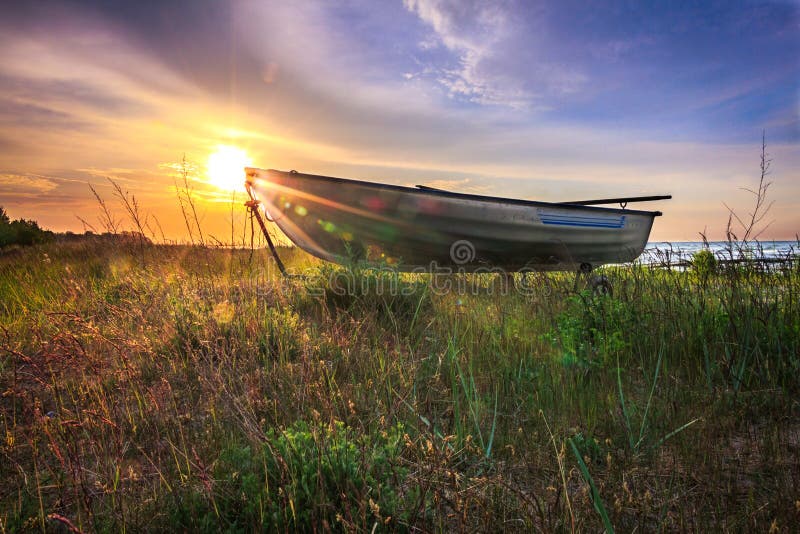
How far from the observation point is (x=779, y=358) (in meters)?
2.31

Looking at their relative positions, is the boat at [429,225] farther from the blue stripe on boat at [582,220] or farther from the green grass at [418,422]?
the green grass at [418,422]

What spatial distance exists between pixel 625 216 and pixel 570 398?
4.64 m

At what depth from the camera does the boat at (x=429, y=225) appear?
4.66 meters

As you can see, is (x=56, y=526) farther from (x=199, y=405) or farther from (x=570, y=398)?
(x=570, y=398)

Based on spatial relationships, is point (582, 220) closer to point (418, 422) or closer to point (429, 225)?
point (429, 225)

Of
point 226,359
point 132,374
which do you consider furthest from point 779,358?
point 132,374

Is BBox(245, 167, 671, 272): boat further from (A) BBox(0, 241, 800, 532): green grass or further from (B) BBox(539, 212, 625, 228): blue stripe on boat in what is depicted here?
(A) BBox(0, 241, 800, 532): green grass

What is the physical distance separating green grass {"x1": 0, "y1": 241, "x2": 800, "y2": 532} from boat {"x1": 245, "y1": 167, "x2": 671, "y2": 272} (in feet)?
4.30

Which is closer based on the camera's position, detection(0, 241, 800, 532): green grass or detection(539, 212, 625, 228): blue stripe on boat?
detection(0, 241, 800, 532): green grass

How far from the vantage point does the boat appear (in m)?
4.66

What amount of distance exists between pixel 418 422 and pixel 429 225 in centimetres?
322

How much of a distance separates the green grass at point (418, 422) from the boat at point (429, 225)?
1.31 metres

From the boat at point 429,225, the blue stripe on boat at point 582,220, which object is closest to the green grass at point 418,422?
the boat at point 429,225

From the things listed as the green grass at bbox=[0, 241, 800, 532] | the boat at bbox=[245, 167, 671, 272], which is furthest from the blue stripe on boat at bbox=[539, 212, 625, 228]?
the green grass at bbox=[0, 241, 800, 532]
